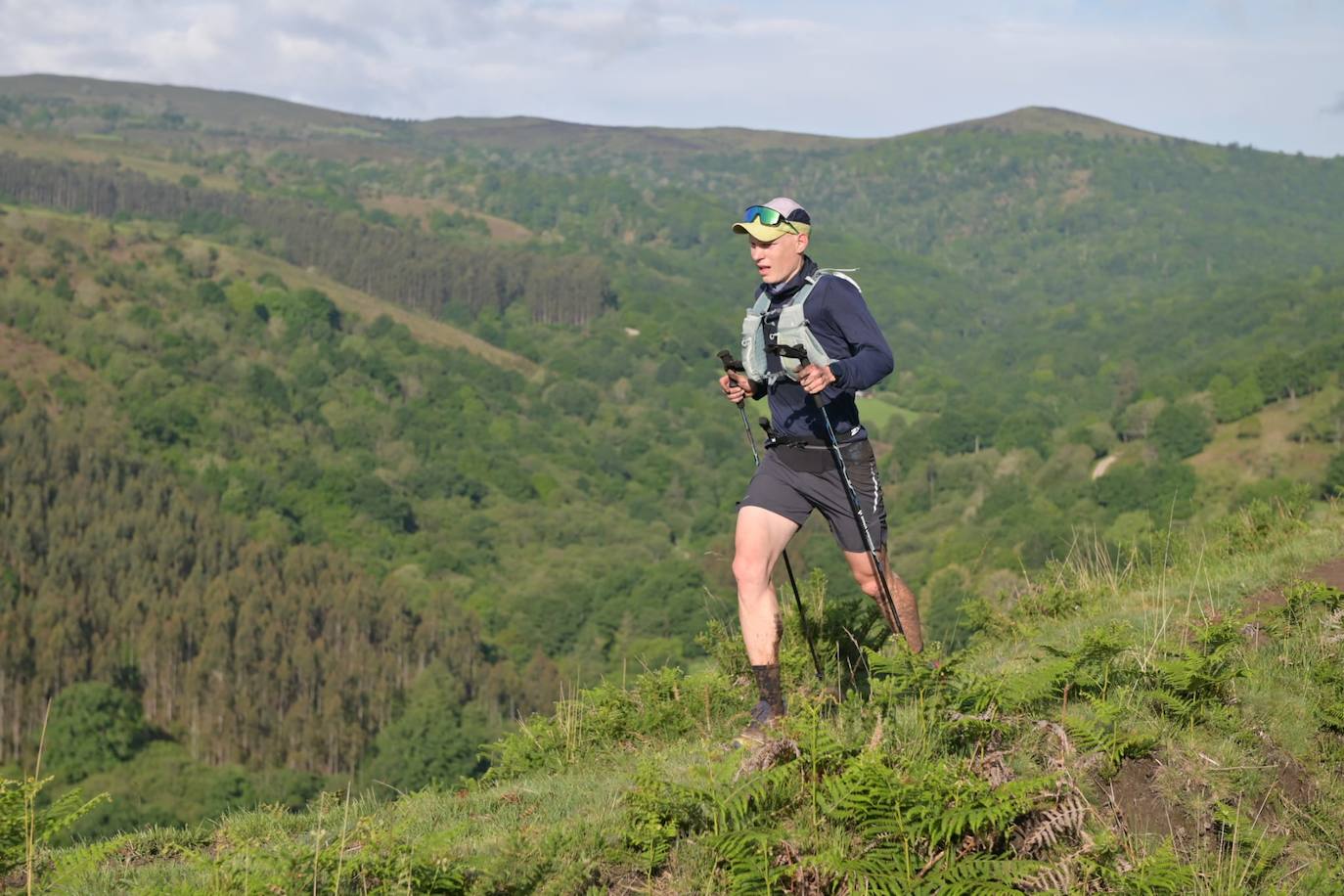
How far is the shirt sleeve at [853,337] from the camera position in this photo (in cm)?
580

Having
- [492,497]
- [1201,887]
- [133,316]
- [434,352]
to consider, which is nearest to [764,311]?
[1201,887]

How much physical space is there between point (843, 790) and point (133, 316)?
183531 millimetres

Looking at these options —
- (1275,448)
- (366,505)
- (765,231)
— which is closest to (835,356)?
(765,231)

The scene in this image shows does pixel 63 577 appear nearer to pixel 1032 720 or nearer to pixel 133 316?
pixel 133 316

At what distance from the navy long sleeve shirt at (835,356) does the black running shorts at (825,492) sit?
0.12 meters

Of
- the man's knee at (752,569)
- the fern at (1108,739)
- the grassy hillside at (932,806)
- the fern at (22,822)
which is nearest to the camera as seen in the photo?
the grassy hillside at (932,806)

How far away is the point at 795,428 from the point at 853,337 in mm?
539

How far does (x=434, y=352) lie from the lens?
199 m

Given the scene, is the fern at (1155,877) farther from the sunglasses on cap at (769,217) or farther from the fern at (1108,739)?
the sunglasses on cap at (769,217)

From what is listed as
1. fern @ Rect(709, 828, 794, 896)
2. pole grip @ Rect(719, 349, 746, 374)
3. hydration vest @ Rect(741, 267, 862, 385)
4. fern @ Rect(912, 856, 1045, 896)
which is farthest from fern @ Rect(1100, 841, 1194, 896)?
pole grip @ Rect(719, 349, 746, 374)

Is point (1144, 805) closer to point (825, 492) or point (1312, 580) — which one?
point (825, 492)

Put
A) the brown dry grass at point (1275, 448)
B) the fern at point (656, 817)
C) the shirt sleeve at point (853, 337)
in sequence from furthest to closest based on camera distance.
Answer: the brown dry grass at point (1275, 448) < the shirt sleeve at point (853, 337) < the fern at point (656, 817)

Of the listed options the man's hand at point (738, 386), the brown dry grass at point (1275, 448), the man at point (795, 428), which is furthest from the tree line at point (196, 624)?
the man at point (795, 428)

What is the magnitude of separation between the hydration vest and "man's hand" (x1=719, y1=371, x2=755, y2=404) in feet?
0.33
